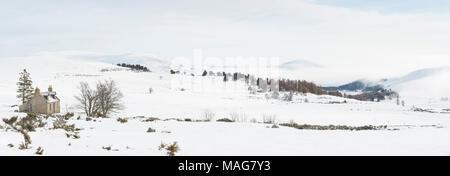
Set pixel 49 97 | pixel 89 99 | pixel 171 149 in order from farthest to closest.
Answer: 1. pixel 89 99
2. pixel 49 97
3. pixel 171 149

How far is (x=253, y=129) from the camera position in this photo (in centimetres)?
1814

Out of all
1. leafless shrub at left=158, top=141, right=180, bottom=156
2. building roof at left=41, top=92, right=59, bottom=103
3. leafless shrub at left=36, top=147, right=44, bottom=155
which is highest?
building roof at left=41, top=92, right=59, bottom=103

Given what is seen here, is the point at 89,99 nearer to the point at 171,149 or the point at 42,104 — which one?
the point at 42,104

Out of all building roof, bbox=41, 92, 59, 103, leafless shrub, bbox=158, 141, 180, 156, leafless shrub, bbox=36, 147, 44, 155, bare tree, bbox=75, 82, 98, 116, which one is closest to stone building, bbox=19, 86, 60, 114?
building roof, bbox=41, 92, 59, 103

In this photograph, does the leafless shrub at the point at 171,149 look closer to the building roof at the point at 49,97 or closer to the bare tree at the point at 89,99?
the bare tree at the point at 89,99

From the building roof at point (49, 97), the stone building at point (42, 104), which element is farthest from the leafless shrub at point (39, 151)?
the building roof at point (49, 97)

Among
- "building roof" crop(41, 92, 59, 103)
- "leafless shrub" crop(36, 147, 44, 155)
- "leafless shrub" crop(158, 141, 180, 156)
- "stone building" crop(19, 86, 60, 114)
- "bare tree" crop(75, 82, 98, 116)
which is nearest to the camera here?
"leafless shrub" crop(36, 147, 44, 155)

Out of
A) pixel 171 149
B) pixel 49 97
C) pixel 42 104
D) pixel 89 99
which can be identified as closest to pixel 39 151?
pixel 171 149

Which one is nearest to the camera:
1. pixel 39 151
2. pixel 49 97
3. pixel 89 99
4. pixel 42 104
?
pixel 39 151

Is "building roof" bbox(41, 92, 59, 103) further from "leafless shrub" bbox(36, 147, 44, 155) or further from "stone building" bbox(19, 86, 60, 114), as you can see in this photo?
"leafless shrub" bbox(36, 147, 44, 155)

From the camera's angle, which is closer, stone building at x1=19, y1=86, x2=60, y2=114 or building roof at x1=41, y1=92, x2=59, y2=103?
stone building at x1=19, y1=86, x2=60, y2=114

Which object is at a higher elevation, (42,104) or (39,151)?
(42,104)

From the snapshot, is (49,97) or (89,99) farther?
(89,99)
